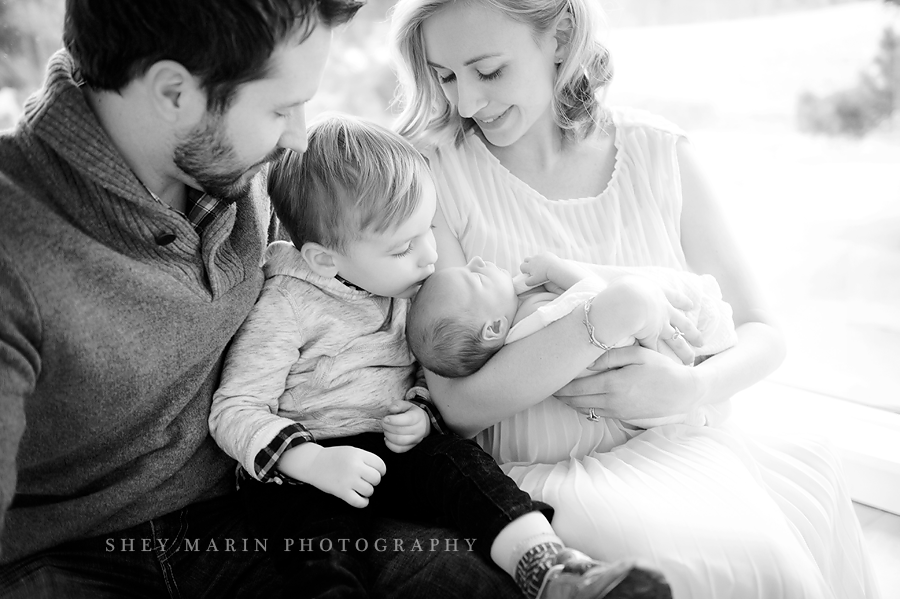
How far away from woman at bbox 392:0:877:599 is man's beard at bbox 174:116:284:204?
0.47m

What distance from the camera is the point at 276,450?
1305 millimetres

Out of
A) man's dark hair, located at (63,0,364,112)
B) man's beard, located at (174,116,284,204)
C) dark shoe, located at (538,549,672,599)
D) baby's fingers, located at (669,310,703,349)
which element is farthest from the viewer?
baby's fingers, located at (669,310,703,349)

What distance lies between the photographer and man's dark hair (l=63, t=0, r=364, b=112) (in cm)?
112

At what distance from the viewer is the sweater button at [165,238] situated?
1.25m

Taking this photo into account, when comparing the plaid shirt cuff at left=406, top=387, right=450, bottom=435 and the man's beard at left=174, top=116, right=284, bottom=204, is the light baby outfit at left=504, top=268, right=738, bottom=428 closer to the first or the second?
the plaid shirt cuff at left=406, top=387, right=450, bottom=435

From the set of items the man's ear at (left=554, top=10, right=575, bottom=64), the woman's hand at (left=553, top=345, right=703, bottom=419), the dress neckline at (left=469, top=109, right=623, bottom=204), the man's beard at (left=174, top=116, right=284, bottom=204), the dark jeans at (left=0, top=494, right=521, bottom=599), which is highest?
the man's ear at (left=554, top=10, right=575, bottom=64)

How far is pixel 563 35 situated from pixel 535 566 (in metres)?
1.09

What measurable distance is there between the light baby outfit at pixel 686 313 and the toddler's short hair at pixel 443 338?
0.08 m

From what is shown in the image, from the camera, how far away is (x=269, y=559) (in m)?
1.33

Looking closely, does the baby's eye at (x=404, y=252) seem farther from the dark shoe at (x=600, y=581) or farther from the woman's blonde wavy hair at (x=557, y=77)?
the dark shoe at (x=600, y=581)

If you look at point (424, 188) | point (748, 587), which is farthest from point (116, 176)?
point (748, 587)

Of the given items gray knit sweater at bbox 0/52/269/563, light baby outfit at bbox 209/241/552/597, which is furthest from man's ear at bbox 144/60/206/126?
light baby outfit at bbox 209/241/552/597

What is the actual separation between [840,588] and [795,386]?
4.01 ft

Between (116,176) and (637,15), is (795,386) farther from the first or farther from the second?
(116,176)
